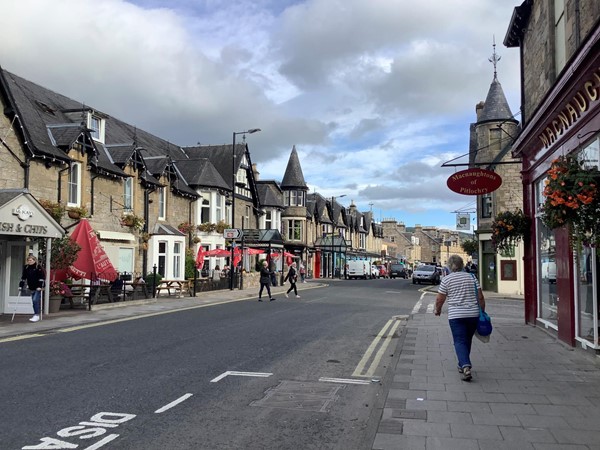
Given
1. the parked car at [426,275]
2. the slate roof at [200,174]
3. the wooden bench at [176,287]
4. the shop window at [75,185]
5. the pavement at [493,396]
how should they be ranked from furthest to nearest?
the parked car at [426,275] → the slate roof at [200,174] → the wooden bench at [176,287] → the shop window at [75,185] → the pavement at [493,396]

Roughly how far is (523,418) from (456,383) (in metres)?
1.59

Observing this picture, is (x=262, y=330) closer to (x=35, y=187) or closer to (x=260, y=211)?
(x=35, y=187)

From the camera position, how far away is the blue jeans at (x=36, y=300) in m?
13.6

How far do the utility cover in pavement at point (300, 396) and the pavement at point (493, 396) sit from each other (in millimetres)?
735

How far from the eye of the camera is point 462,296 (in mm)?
7070

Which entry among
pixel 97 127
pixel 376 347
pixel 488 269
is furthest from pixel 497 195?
pixel 97 127

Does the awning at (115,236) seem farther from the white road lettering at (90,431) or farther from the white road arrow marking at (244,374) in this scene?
Answer: the white road lettering at (90,431)

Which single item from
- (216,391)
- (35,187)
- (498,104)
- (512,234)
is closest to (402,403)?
(216,391)

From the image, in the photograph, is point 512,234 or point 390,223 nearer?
point 512,234

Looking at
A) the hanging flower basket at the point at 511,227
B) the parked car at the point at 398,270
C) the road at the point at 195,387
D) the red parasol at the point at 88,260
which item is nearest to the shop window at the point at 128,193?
the red parasol at the point at 88,260

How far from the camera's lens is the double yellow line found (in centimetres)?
793

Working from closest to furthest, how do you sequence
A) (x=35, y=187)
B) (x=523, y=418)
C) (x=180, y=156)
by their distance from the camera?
(x=523, y=418), (x=35, y=187), (x=180, y=156)

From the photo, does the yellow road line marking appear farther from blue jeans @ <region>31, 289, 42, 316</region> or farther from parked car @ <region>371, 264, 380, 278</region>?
parked car @ <region>371, 264, 380, 278</region>

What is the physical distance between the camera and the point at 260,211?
42.6 meters
